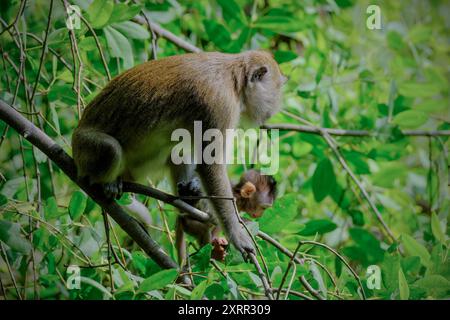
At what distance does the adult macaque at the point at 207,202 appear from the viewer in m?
4.46

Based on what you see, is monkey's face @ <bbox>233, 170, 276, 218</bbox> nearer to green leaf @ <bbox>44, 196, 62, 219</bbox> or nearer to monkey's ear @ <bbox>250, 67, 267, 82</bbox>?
monkey's ear @ <bbox>250, 67, 267, 82</bbox>

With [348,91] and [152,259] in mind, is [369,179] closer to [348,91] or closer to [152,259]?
[348,91]

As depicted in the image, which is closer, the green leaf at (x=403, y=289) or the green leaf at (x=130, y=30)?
the green leaf at (x=403, y=289)

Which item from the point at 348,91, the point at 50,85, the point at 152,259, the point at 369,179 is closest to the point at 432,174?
the point at 369,179

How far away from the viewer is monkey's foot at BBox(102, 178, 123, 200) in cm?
387

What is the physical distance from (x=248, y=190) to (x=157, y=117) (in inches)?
55.1

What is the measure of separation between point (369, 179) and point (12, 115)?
398 cm

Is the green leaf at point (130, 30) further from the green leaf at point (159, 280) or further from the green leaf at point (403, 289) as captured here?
the green leaf at point (403, 289)

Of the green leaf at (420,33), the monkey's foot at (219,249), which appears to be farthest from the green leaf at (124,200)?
the green leaf at (420,33)

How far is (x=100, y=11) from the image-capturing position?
4.15 m

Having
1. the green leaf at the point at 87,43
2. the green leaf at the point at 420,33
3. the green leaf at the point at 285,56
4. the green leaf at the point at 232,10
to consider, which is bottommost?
the green leaf at the point at 285,56

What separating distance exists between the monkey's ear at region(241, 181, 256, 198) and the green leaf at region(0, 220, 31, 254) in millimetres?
2334

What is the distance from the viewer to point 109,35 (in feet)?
14.6

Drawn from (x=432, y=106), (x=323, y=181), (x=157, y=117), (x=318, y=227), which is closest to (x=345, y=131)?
(x=323, y=181)
